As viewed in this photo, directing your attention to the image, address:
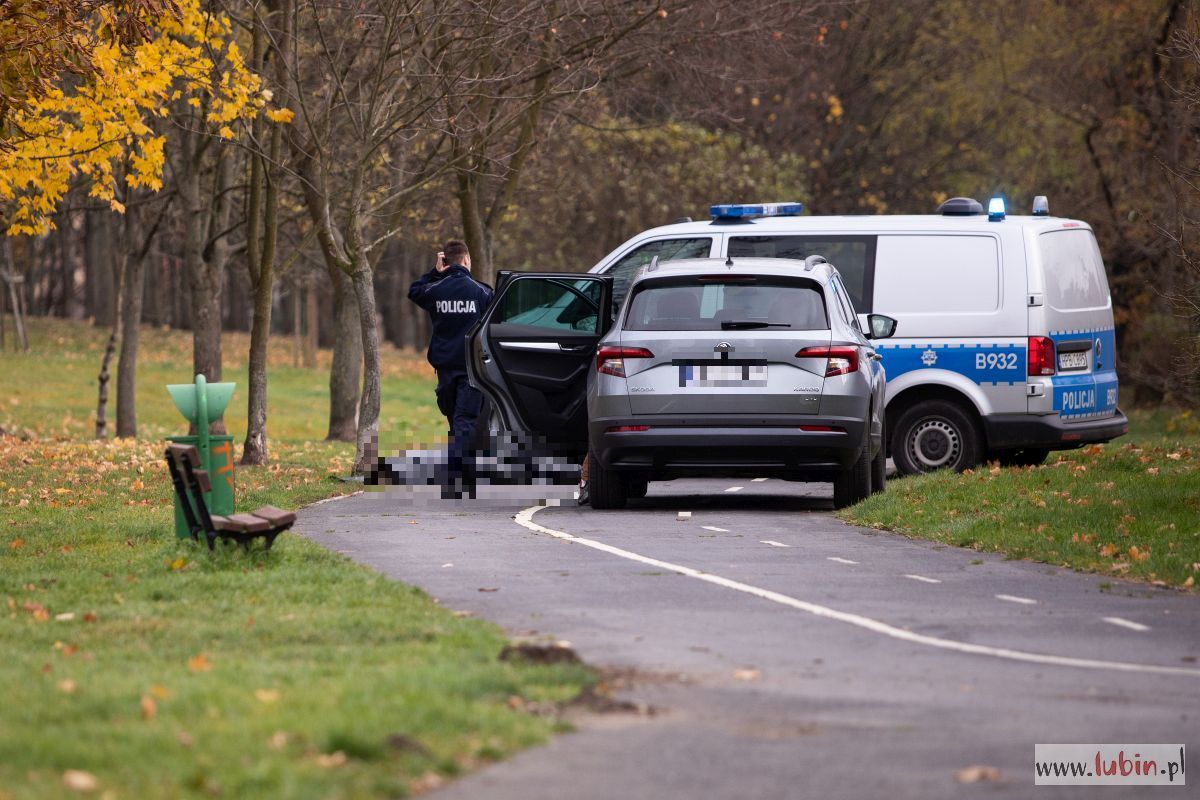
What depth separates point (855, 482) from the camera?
13.5m

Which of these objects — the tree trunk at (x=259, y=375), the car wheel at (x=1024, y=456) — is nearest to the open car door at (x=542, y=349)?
the car wheel at (x=1024, y=456)

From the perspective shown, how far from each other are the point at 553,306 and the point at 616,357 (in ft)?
4.57

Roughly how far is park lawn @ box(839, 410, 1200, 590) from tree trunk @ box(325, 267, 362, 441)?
12524 millimetres

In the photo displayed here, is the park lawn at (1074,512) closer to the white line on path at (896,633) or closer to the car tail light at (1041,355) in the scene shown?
the car tail light at (1041,355)

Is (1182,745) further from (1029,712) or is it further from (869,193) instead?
(869,193)

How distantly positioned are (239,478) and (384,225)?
970 centimetres

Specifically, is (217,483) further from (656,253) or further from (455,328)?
(656,253)

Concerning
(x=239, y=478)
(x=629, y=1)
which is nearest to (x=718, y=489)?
(x=239, y=478)

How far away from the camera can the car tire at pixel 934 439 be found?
1557 centimetres

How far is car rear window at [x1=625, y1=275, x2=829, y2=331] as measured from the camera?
42.3ft

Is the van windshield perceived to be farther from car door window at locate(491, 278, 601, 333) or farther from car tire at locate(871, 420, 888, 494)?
car door window at locate(491, 278, 601, 333)

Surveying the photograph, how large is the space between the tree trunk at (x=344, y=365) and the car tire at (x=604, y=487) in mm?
12620

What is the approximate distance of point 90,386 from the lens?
37438mm

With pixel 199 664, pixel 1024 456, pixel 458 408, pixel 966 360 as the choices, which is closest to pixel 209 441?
pixel 199 664
